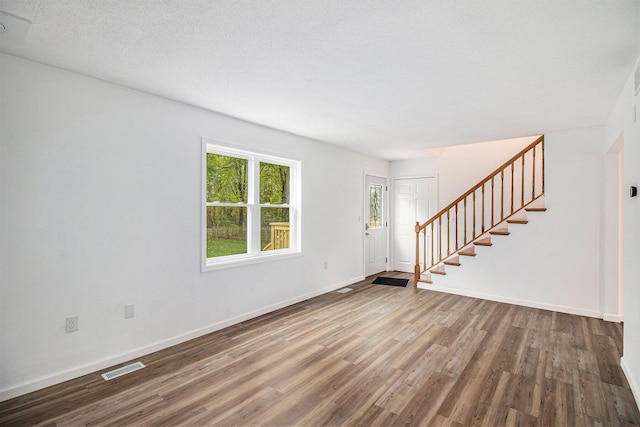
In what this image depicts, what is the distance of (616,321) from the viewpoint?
3.89 metres

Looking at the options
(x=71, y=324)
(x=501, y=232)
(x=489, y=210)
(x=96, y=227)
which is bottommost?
(x=71, y=324)

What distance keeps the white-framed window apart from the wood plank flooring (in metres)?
0.93

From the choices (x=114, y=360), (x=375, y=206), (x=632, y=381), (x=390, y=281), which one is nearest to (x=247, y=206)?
(x=114, y=360)

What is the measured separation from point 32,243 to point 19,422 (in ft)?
3.90

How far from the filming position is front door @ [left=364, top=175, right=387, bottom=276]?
6.29m

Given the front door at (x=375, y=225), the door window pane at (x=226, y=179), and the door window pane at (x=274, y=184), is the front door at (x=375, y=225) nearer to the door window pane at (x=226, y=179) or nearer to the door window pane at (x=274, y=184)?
the door window pane at (x=274, y=184)

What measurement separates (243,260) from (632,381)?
369cm

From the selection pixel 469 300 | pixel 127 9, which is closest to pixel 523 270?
pixel 469 300

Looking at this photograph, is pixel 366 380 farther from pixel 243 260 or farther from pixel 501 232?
pixel 501 232

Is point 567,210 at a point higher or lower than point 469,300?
higher

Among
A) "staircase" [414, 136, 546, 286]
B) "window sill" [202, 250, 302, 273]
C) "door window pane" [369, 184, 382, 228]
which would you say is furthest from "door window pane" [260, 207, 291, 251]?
"staircase" [414, 136, 546, 286]

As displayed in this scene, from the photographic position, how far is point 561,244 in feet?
14.1

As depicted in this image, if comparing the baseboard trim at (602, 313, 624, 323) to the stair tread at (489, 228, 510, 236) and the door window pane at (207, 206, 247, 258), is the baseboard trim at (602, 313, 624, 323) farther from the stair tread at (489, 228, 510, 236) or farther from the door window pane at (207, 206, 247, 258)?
the door window pane at (207, 206, 247, 258)

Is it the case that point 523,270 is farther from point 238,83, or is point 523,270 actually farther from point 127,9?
point 127,9
